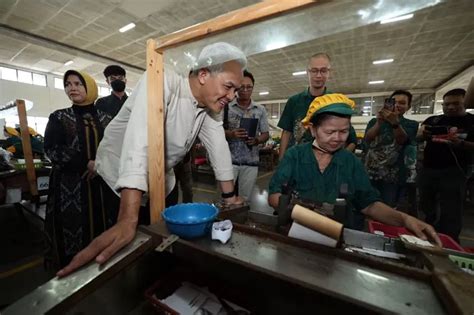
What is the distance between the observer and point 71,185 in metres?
1.92

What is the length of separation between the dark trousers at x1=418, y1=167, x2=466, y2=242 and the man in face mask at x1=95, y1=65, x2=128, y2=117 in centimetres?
374

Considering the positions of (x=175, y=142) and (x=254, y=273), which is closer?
(x=254, y=273)

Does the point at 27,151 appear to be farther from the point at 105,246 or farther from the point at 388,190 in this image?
the point at 388,190

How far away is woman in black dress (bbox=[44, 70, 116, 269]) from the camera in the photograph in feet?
6.23

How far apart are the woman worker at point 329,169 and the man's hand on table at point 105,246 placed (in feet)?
2.67

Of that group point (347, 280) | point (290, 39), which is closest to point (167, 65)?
point (290, 39)

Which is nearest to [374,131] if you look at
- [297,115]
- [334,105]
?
[297,115]

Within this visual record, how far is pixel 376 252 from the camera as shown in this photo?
99cm

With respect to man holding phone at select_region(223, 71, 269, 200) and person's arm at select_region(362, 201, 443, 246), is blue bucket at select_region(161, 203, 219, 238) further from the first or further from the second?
man holding phone at select_region(223, 71, 269, 200)

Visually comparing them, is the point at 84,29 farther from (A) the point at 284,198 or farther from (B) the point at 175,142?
(A) the point at 284,198

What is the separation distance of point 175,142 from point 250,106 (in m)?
1.75

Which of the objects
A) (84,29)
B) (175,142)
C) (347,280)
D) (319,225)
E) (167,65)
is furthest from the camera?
(84,29)

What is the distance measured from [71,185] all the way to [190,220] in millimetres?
1580

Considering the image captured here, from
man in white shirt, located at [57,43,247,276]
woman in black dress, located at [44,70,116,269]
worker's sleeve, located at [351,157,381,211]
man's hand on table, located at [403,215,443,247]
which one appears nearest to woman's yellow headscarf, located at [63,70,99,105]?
woman in black dress, located at [44,70,116,269]
